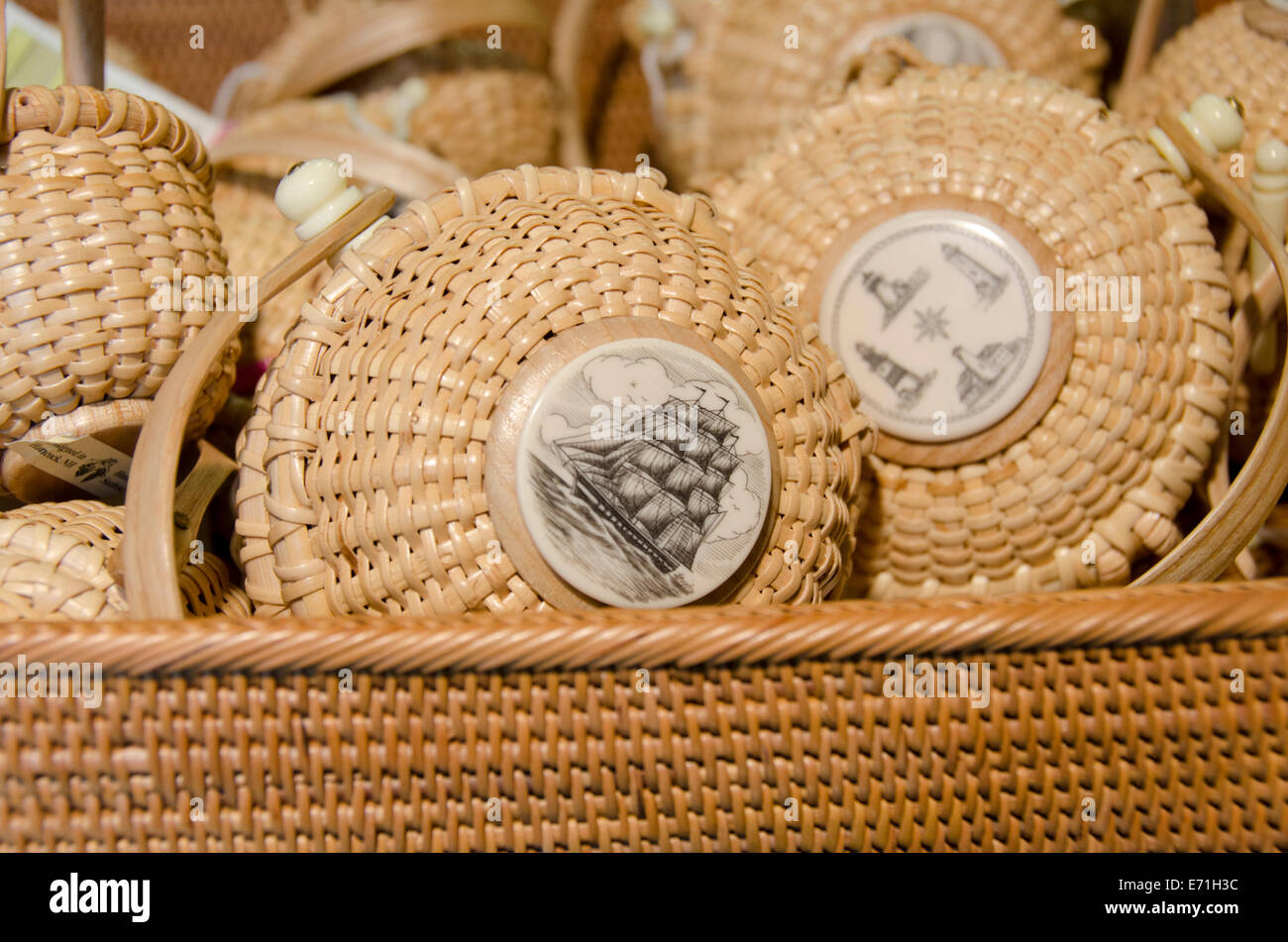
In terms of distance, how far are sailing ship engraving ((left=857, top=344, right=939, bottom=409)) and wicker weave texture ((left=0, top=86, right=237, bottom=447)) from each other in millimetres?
436

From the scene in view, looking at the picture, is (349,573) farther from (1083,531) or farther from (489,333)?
(1083,531)

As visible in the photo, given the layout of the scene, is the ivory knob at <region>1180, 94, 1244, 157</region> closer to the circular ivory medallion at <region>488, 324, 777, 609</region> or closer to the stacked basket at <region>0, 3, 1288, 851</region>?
the stacked basket at <region>0, 3, 1288, 851</region>

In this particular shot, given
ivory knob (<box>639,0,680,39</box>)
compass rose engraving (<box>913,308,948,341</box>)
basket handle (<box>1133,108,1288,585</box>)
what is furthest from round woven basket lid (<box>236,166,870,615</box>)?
ivory knob (<box>639,0,680,39</box>)

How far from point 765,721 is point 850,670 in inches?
2.0

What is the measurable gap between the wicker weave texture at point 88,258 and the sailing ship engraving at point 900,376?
1.43 ft

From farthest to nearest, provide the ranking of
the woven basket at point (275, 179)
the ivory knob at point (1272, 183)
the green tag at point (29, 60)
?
the green tag at point (29, 60)
the woven basket at point (275, 179)
the ivory knob at point (1272, 183)

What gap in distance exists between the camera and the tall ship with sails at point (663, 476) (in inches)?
21.4

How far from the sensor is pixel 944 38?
93 centimetres

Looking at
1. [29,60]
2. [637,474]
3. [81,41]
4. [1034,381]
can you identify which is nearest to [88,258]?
[81,41]

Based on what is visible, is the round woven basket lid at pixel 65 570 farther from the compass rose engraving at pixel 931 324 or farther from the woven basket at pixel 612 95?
the woven basket at pixel 612 95

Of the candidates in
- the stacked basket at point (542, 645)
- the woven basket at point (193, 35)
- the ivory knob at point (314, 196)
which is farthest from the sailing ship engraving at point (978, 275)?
the woven basket at point (193, 35)

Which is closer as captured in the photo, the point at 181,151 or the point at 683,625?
the point at 683,625

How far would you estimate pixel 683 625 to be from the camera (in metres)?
0.51
